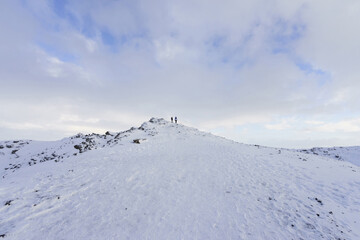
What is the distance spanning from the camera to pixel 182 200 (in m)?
13.0

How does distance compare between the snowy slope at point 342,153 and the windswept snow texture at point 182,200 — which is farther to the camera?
the snowy slope at point 342,153

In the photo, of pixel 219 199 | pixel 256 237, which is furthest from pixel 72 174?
pixel 256 237

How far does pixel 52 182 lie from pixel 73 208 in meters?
5.71

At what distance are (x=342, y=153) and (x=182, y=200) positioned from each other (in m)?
44.9

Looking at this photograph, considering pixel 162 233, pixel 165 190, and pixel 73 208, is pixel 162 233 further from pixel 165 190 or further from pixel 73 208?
pixel 73 208

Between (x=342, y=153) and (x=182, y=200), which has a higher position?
(x=342, y=153)

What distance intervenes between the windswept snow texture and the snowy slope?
25576mm

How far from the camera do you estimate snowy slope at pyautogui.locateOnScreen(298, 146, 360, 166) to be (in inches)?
1503

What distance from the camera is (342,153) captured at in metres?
41.5

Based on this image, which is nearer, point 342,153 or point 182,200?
point 182,200

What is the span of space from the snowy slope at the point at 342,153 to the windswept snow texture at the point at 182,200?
25.6 metres

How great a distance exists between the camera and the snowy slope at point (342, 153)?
38.2 m

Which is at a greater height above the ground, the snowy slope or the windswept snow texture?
the snowy slope

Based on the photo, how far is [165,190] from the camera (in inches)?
568
